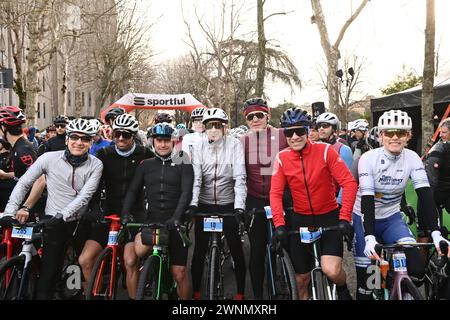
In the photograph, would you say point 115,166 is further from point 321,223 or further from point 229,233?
point 321,223

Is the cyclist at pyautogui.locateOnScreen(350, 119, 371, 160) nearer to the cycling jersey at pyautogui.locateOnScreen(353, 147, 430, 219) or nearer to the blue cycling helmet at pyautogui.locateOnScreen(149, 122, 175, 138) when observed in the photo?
the cycling jersey at pyautogui.locateOnScreen(353, 147, 430, 219)

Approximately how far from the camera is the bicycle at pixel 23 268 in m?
3.88

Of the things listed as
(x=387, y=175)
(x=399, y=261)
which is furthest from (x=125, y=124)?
(x=399, y=261)

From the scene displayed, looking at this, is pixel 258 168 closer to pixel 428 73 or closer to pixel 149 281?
pixel 149 281

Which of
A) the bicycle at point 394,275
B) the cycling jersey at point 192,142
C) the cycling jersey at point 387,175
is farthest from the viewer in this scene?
the cycling jersey at point 192,142

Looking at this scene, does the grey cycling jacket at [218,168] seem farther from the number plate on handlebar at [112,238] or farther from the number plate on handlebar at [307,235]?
the number plate on handlebar at [307,235]

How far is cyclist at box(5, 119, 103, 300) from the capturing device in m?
4.32

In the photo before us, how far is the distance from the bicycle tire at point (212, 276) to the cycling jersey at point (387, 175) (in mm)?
1533

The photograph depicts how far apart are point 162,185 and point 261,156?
1.18m

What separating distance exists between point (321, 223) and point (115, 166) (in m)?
2.27

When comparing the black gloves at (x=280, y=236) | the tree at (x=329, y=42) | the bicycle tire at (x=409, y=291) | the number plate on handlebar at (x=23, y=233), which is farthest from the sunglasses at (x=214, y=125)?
the tree at (x=329, y=42)

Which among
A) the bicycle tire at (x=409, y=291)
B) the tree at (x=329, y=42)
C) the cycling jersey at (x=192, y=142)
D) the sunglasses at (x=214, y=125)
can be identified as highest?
the tree at (x=329, y=42)

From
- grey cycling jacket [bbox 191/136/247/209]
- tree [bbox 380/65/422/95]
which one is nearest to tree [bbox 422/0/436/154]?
grey cycling jacket [bbox 191/136/247/209]

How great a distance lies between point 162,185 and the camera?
14.8 ft
